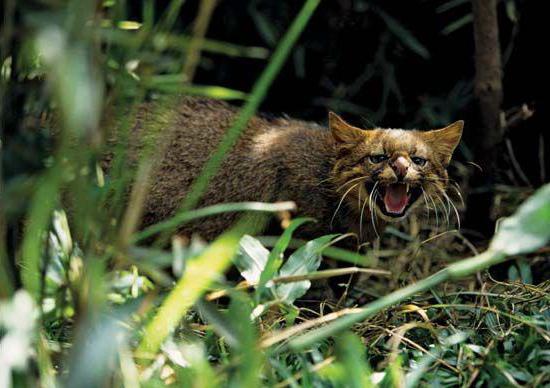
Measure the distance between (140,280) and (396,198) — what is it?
1.33 meters

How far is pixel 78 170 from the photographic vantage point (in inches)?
91.8

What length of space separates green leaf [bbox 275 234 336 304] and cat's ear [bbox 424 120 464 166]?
3.69 feet

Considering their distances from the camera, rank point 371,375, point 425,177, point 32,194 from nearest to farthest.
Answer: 1. point 32,194
2. point 371,375
3. point 425,177

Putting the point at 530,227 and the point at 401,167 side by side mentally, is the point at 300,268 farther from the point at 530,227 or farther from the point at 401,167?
the point at 530,227

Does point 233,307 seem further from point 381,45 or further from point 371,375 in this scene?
point 381,45

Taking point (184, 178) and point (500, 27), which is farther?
point (500, 27)

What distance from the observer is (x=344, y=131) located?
425cm

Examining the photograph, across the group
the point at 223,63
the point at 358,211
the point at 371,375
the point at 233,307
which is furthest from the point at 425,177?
the point at 223,63

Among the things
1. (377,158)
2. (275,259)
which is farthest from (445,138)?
A: (275,259)

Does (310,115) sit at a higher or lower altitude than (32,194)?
lower

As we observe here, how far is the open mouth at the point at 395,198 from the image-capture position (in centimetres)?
404

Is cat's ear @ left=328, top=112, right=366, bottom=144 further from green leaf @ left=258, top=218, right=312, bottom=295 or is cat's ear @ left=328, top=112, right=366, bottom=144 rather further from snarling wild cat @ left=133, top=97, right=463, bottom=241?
green leaf @ left=258, top=218, right=312, bottom=295

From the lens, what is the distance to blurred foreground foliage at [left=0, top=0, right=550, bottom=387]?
2.21 metres

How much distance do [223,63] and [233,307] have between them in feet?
12.4
